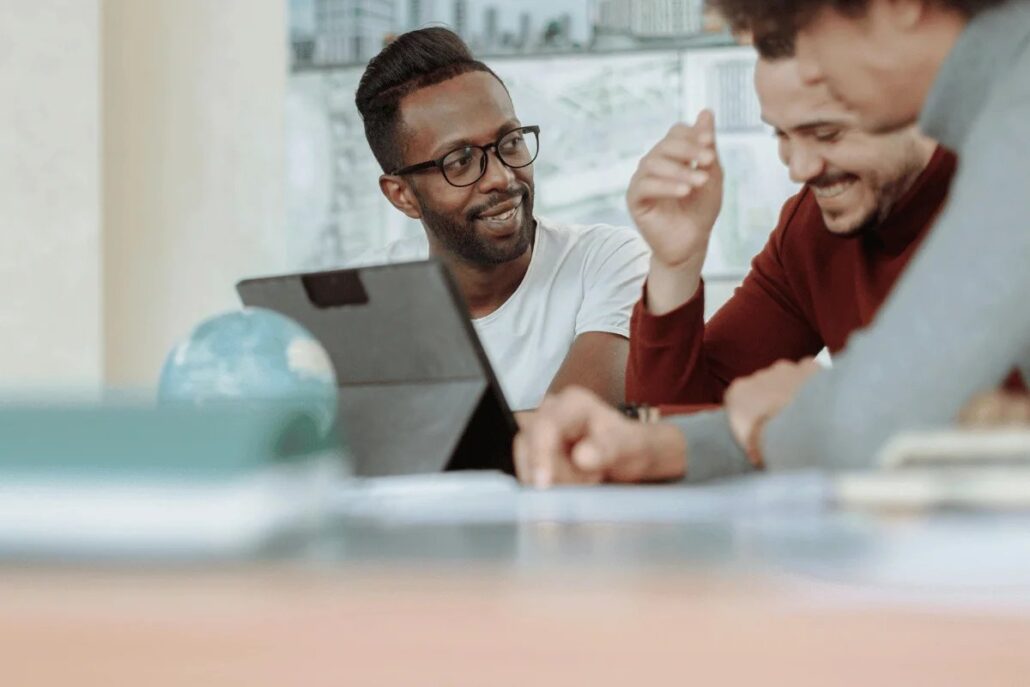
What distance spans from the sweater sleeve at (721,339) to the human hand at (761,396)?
0.54 metres

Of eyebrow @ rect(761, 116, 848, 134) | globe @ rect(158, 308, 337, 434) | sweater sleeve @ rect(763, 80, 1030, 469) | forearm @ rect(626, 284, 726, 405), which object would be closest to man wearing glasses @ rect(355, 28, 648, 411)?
forearm @ rect(626, 284, 726, 405)

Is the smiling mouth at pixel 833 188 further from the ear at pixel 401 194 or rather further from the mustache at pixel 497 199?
the ear at pixel 401 194

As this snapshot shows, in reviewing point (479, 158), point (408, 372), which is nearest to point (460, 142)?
point (479, 158)

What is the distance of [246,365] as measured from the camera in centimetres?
93

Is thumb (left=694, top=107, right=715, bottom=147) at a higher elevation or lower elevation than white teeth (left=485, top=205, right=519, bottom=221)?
higher

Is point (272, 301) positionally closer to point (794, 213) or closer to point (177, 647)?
point (794, 213)

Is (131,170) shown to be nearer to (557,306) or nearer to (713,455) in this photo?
(557,306)

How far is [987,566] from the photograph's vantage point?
341mm

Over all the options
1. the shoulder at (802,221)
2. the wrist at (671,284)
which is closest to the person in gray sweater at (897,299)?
the wrist at (671,284)

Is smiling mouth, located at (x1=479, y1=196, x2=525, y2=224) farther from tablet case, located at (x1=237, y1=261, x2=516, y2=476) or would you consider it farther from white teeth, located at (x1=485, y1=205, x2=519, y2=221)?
tablet case, located at (x1=237, y1=261, x2=516, y2=476)

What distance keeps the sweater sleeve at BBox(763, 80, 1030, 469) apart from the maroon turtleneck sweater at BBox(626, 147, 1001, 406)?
2.26ft

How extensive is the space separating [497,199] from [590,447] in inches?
58.1

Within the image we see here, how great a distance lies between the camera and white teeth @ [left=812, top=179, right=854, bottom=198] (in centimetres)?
145

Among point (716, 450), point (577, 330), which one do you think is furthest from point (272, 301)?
point (577, 330)
